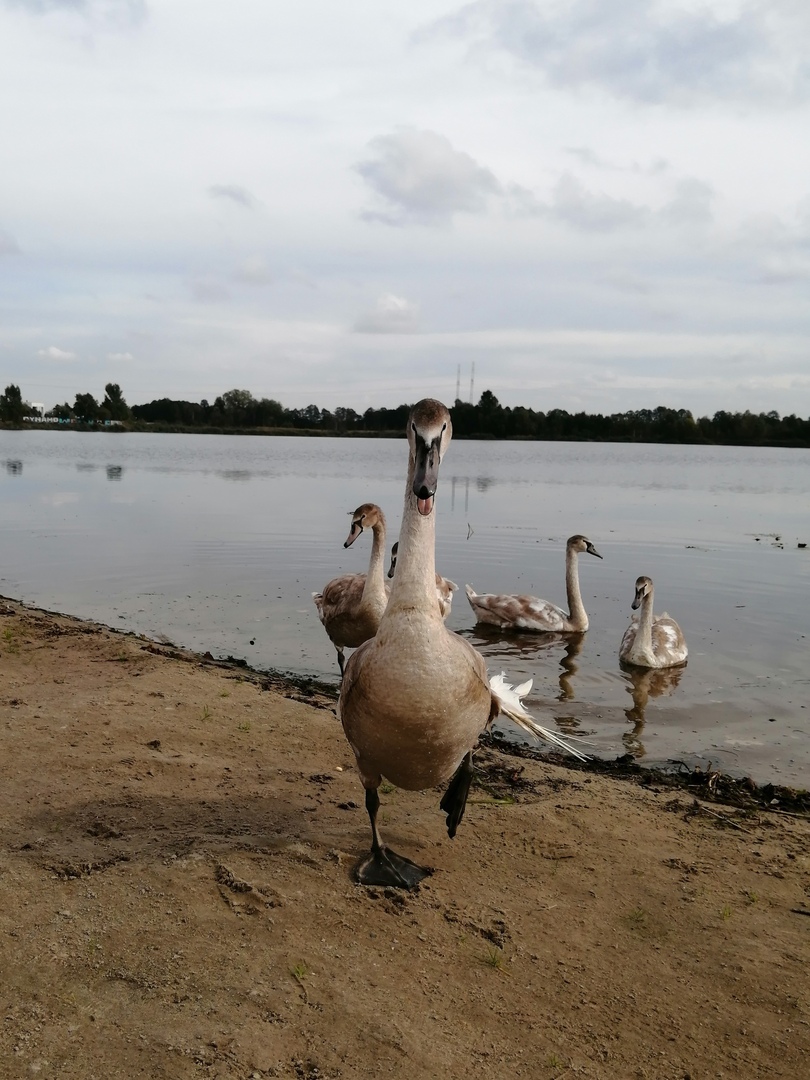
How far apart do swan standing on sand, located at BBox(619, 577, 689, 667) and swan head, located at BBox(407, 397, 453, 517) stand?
741cm

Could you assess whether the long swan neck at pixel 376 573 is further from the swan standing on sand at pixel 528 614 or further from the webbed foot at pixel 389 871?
the webbed foot at pixel 389 871

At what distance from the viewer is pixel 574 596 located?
13.8 meters

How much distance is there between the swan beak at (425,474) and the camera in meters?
4.12

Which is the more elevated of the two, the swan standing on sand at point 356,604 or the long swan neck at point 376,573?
the long swan neck at point 376,573

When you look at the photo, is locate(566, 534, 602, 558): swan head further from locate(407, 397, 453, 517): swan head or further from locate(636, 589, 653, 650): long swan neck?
locate(407, 397, 453, 517): swan head

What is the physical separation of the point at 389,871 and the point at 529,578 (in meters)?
13.1

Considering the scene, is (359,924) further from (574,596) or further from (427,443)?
(574,596)

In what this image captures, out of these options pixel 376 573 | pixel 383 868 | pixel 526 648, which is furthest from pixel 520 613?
pixel 383 868

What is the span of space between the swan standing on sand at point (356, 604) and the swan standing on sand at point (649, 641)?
3538 millimetres

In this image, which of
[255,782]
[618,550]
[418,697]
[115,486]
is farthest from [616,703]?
[115,486]

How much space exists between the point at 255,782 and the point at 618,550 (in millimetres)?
16071

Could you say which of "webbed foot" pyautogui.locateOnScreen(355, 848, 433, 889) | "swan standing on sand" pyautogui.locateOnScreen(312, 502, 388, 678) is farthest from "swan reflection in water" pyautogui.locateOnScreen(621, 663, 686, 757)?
"webbed foot" pyautogui.locateOnScreen(355, 848, 433, 889)

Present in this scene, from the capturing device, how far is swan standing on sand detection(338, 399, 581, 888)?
4168 millimetres

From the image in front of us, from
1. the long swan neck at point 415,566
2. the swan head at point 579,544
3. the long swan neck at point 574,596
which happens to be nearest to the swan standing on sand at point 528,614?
the long swan neck at point 574,596
